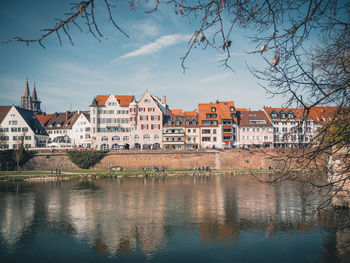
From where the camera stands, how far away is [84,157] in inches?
2464

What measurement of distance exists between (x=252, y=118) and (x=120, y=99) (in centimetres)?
3279

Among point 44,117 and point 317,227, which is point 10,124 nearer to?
point 44,117

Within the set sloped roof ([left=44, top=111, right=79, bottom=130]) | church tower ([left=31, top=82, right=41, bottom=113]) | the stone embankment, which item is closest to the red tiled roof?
sloped roof ([left=44, top=111, right=79, bottom=130])

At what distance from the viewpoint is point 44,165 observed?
63.3 metres

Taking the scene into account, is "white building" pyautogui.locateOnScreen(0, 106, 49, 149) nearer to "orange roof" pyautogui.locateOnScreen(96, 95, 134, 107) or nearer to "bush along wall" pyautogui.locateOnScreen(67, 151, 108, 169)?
"bush along wall" pyautogui.locateOnScreen(67, 151, 108, 169)

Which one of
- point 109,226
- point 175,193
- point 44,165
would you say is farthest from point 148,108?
point 109,226

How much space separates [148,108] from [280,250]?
57506 millimetres

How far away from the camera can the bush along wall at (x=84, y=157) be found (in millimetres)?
62600

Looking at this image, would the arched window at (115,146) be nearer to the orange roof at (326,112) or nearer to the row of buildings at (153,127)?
the row of buildings at (153,127)

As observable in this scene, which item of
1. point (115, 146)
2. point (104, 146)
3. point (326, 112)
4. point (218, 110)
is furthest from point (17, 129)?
point (326, 112)

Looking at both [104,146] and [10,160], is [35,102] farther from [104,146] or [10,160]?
[10,160]

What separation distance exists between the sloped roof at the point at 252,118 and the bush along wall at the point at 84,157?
34.5 meters

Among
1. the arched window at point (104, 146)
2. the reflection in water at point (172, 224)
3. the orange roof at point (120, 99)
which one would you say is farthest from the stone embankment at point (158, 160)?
the reflection in water at point (172, 224)

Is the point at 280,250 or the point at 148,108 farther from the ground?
the point at 148,108
